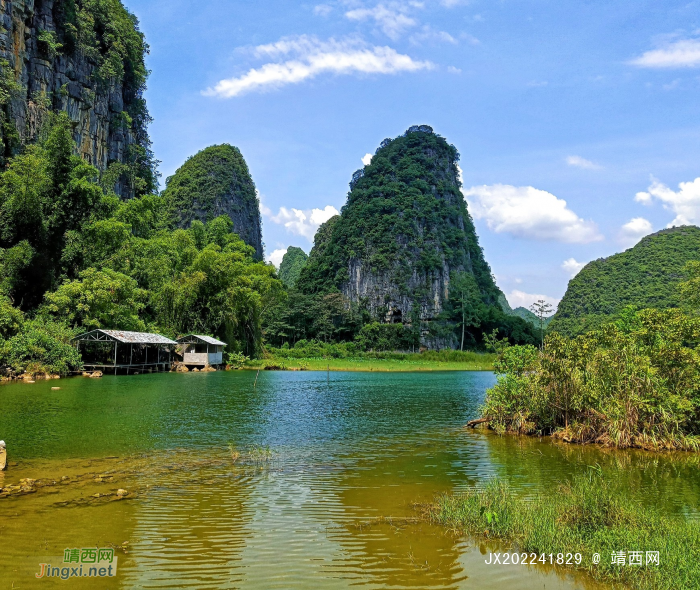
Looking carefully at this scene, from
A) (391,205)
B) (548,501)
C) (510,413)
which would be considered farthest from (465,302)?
(548,501)

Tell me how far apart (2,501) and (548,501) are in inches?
269

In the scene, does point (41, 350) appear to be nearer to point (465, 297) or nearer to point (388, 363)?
point (388, 363)

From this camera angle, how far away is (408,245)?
74375 mm

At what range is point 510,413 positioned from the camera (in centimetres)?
1252

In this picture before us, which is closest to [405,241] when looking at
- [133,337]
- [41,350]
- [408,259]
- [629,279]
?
[408,259]

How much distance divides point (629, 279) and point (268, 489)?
72880mm

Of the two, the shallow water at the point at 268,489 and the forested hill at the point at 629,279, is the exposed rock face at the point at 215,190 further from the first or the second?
A: the shallow water at the point at 268,489

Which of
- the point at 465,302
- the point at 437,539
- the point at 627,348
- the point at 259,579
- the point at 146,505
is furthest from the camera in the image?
the point at 465,302

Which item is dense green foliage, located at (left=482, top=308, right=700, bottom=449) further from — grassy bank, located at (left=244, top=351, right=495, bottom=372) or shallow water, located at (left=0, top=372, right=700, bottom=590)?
grassy bank, located at (left=244, top=351, right=495, bottom=372)

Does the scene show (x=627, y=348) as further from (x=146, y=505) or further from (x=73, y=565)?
→ (x=73, y=565)

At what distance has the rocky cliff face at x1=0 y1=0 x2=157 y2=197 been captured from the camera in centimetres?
2850

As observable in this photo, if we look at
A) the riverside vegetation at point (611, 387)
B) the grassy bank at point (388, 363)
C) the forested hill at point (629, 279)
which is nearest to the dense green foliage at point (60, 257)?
the grassy bank at point (388, 363)

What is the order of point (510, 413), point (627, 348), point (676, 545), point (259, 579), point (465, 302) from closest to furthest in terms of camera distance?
point (259, 579)
point (676, 545)
point (627, 348)
point (510, 413)
point (465, 302)

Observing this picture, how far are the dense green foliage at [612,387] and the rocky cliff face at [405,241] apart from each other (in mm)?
56832
